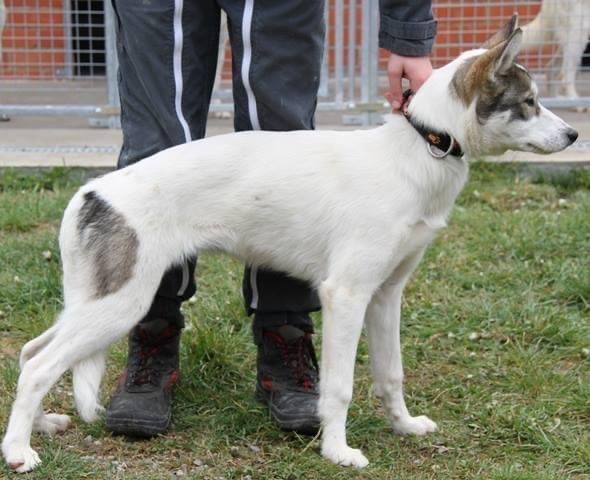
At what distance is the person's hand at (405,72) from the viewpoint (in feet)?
10.3

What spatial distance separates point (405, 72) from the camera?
10.4ft

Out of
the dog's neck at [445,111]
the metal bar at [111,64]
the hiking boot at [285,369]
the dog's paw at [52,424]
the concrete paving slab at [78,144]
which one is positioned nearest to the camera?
the dog's neck at [445,111]

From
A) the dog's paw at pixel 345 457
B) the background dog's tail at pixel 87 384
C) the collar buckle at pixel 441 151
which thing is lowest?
the dog's paw at pixel 345 457

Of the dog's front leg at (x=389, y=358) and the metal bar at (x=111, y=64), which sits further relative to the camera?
the metal bar at (x=111, y=64)

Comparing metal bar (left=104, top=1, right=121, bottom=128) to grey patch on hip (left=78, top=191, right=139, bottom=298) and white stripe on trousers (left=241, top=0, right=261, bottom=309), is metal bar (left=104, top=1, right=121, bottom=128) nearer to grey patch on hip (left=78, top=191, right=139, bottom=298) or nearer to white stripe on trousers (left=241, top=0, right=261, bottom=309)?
white stripe on trousers (left=241, top=0, right=261, bottom=309)

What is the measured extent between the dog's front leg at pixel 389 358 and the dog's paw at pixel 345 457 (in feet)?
0.90

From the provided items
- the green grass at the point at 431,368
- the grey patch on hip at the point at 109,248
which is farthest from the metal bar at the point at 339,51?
the grey patch on hip at the point at 109,248

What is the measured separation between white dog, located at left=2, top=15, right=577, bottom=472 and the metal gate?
4110mm

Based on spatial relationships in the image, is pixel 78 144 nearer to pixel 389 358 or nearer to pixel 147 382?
pixel 147 382

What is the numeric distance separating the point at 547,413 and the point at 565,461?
31 centimetres

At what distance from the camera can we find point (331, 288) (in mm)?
3008

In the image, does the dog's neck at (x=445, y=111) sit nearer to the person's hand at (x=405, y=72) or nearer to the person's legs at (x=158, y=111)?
the person's hand at (x=405, y=72)

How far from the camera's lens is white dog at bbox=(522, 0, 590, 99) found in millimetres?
7438

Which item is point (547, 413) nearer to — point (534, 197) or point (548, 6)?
point (534, 197)
